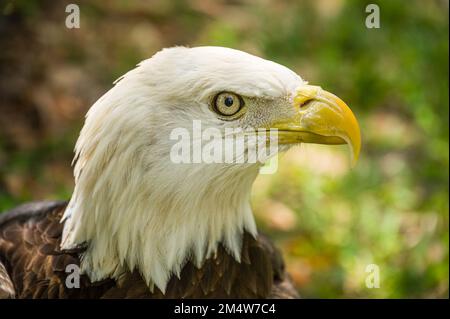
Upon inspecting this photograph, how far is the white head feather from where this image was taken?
293 cm

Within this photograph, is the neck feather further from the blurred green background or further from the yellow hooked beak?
the blurred green background

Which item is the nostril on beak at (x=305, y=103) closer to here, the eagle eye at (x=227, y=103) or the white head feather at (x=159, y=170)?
the white head feather at (x=159, y=170)

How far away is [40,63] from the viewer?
6.32 metres

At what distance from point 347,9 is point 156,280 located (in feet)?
15.7

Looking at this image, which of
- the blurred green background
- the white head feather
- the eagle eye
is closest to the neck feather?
the white head feather

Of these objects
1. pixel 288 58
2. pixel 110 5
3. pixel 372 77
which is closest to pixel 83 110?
pixel 110 5

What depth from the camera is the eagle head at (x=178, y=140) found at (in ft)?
9.62

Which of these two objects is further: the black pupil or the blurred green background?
the blurred green background

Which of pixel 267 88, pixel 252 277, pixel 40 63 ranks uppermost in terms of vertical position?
pixel 40 63

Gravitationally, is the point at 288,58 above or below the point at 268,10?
below

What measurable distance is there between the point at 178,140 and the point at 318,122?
23.6 inches

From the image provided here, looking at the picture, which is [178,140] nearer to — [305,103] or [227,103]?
[227,103]

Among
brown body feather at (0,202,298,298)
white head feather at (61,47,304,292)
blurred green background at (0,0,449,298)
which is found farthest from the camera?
blurred green background at (0,0,449,298)

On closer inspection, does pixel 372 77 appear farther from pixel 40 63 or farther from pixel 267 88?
pixel 267 88
